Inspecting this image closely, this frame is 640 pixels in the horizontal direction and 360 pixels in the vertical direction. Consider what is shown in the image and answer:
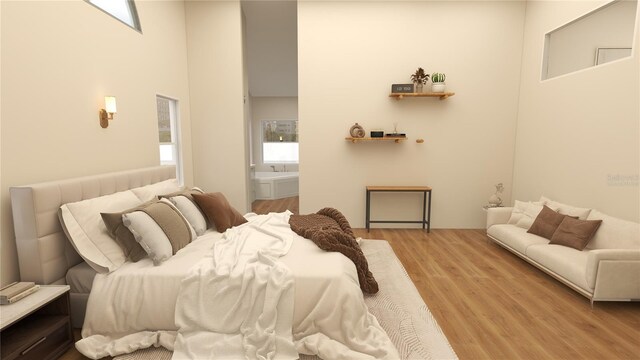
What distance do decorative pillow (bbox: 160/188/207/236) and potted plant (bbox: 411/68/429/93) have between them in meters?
3.41

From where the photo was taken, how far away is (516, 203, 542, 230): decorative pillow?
3.76m

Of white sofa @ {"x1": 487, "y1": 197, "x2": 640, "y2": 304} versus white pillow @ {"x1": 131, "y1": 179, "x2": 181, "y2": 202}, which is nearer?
white sofa @ {"x1": 487, "y1": 197, "x2": 640, "y2": 304}

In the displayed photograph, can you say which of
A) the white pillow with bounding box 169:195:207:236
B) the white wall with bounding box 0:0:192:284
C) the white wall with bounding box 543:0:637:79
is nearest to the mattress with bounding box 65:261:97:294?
the white wall with bounding box 0:0:192:284

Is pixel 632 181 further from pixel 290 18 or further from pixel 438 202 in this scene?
pixel 290 18

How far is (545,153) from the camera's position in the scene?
4.11 metres

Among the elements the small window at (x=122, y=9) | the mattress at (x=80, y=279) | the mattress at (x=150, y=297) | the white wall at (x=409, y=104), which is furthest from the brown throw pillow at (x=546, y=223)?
the small window at (x=122, y=9)

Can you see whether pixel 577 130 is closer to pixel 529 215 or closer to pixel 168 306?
pixel 529 215

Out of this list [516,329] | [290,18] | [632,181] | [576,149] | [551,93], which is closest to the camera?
[516,329]

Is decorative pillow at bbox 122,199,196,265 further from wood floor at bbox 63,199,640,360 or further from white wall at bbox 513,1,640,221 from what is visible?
white wall at bbox 513,1,640,221

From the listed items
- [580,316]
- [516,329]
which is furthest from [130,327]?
[580,316]

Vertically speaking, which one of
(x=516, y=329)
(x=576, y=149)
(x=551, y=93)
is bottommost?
(x=516, y=329)

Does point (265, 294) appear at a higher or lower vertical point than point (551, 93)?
lower

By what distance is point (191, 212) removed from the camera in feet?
9.41

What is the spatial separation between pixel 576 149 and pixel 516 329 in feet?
A: 7.79
